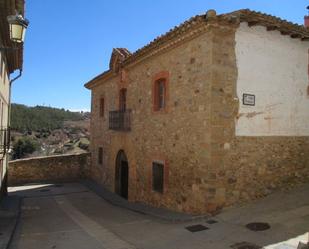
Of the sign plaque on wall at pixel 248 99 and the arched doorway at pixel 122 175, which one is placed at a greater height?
the sign plaque on wall at pixel 248 99

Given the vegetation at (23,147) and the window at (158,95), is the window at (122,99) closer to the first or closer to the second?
the window at (158,95)

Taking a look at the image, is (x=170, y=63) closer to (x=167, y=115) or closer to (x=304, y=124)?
(x=167, y=115)

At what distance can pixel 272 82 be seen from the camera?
959cm

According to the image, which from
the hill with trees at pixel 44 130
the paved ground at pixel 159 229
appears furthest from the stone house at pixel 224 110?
the hill with trees at pixel 44 130

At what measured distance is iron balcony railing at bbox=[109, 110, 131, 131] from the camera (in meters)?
13.8

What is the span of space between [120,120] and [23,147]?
33.5 m

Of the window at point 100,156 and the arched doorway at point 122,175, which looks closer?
the arched doorway at point 122,175

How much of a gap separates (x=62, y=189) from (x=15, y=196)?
2684mm

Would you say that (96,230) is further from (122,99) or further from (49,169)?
(49,169)

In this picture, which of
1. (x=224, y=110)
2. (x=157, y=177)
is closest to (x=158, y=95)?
(x=157, y=177)

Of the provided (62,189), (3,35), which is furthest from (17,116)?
(3,35)

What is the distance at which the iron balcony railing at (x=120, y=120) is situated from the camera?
13.8 metres

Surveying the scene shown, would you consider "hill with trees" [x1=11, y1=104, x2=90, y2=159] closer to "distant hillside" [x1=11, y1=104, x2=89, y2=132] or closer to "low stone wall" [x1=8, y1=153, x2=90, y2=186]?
"distant hillside" [x1=11, y1=104, x2=89, y2=132]

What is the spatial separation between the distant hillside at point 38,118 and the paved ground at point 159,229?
4018 centimetres
